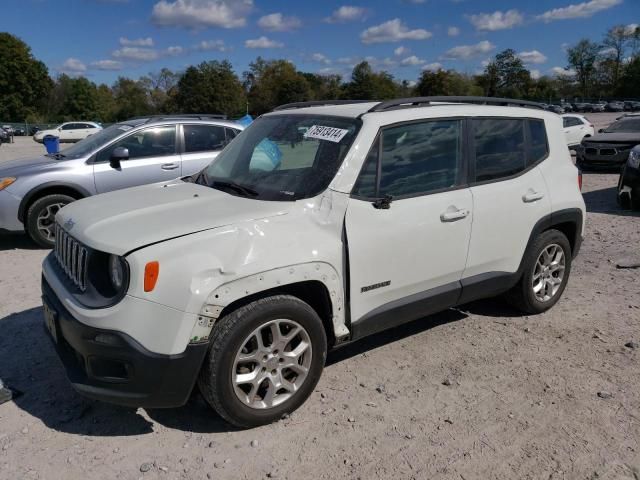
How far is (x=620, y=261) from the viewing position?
6.40 m

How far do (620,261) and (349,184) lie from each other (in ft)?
14.7

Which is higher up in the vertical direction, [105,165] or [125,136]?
[125,136]

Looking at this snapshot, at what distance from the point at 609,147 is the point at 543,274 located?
35.2ft

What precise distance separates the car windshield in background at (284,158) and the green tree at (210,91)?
6159cm

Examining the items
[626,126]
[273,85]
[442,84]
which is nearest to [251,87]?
[273,85]

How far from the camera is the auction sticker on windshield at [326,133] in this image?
11.8ft

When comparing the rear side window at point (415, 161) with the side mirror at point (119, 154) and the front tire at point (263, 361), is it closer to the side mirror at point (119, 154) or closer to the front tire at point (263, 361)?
the front tire at point (263, 361)

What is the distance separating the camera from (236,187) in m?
3.75

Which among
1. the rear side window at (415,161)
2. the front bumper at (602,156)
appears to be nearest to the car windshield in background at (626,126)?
the front bumper at (602,156)

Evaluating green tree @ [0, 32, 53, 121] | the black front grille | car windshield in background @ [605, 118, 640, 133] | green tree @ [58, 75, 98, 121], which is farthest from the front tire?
green tree @ [0, 32, 53, 121]

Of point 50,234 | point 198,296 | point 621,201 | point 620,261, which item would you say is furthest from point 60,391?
point 621,201

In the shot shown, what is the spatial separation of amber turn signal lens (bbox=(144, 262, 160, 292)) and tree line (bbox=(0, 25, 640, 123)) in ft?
183

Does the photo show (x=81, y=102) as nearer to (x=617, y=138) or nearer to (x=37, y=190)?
(x=617, y=138)

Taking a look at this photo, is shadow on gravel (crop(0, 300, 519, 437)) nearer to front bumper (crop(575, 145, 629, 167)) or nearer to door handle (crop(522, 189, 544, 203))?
door handle (crop(522, 189, 544, 203))
